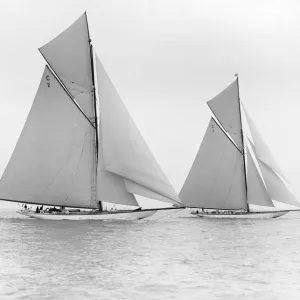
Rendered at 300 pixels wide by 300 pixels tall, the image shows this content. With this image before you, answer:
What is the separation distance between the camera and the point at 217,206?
54062 mm

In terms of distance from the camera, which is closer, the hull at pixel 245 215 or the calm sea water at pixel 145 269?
the calm sea water at pixel 145 269

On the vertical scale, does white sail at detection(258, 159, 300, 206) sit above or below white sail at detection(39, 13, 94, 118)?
below

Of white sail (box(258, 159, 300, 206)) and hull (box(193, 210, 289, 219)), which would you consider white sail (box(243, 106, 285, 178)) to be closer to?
white sail (box(258, 159, 300, 206))

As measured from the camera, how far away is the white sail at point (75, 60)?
43.1 m

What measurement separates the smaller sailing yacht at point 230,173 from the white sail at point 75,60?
46.5ft

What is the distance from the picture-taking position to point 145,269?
16969mm

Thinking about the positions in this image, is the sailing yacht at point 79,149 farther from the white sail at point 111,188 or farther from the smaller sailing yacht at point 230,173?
the smaller sailing yacht at point 230,173

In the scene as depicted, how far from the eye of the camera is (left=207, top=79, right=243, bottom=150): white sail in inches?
2173

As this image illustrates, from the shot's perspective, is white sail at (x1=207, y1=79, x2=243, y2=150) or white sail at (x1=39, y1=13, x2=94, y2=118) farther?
white sail at (x1=207, y1=79, x2=243, y2=150)

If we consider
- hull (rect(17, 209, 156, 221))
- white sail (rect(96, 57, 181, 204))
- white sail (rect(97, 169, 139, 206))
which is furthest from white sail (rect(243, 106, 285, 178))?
white sail (rect(97, 169, 139, 206))

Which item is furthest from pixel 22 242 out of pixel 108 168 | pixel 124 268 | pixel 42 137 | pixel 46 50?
pixel 46 50

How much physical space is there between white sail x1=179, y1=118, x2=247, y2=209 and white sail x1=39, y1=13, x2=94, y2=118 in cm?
1385

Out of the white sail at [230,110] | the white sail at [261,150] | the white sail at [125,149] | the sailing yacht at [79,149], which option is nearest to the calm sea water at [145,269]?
the white sail at [125,149]

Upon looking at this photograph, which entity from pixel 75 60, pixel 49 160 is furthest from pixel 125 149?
pixel 75 60
